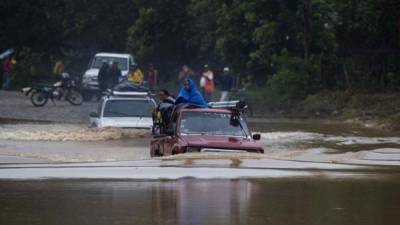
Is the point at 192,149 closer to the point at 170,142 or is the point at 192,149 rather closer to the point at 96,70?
the point at 170,142

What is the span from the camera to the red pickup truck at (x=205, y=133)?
1727cm

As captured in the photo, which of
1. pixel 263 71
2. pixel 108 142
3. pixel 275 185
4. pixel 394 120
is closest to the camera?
pixel 275 185

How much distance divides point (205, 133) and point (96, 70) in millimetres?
24896

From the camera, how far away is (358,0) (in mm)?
37000

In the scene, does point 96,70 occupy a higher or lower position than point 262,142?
higher

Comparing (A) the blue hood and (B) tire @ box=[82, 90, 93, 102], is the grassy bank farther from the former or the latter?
(A) the blue hood

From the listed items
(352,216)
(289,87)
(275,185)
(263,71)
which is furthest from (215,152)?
(263,71)

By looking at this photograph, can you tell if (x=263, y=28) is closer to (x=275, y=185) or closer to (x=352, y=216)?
(x=275, y=185)

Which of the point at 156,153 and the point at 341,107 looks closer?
the point at 156,153

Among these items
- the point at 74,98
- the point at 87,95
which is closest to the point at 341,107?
the point at 74,98

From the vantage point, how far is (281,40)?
124 feet

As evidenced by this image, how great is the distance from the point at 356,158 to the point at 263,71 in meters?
21.2

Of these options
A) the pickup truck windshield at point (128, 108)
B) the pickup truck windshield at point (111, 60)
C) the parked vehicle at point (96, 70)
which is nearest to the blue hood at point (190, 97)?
the pickup truck windshield at point (128, 108)

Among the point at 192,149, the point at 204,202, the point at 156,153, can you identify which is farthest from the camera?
the point at 156,153
